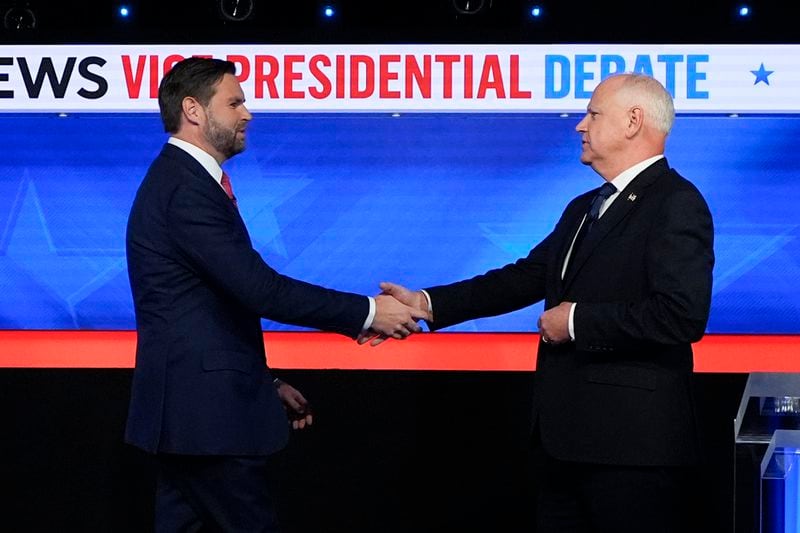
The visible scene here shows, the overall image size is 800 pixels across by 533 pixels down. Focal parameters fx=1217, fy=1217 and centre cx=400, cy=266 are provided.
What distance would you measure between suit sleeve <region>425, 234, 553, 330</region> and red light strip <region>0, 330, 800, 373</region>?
2342 millimetres

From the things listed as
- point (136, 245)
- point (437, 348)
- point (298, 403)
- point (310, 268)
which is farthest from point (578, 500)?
point (310, 268)

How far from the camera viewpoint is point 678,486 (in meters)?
2.47

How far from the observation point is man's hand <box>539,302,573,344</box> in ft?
8.00

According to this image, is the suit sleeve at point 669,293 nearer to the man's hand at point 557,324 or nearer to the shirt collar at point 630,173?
the man's hand at point 557,324

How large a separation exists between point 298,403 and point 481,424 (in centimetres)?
93

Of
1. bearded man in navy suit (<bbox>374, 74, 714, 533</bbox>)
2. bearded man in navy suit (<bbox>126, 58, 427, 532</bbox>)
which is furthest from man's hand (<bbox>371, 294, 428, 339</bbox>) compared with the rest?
bearded man in navy suit (<bbox>374, 74, 714, 533</bbox>)

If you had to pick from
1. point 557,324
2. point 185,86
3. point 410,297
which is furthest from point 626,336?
point 185,86

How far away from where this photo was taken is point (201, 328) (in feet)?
8.42

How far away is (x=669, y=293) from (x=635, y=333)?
0.10 m

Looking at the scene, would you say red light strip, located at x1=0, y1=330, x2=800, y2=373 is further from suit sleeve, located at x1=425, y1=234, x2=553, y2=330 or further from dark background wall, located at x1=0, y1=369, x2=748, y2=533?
suit sleeve, located at x1=425, y1=234, x2=553, y2=330
